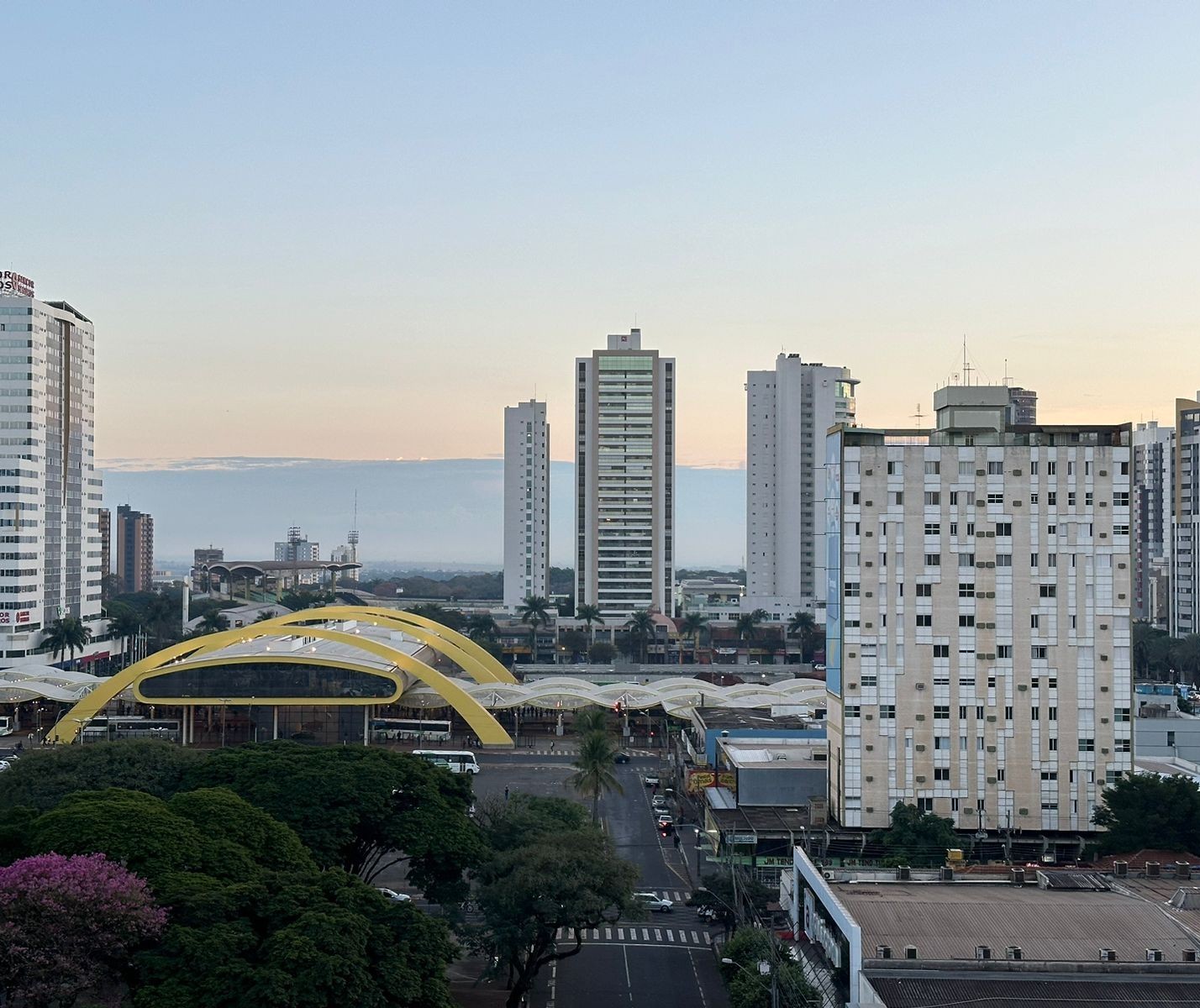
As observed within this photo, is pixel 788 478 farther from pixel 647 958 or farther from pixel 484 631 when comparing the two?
pixel 647 958

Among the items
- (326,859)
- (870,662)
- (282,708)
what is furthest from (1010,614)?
(282,708)

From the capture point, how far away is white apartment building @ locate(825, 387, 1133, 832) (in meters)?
48.4

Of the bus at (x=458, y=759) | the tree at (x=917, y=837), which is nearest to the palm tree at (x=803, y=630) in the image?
the bus at (x=458, y=759)

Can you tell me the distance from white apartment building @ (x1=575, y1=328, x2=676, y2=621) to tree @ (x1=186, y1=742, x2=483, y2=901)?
8589 cm

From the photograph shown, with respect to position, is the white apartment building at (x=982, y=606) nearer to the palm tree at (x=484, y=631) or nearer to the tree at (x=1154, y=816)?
the tree at (x=1154, y=816)

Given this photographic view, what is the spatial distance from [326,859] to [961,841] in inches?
865

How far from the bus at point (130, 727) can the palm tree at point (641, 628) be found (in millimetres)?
51445

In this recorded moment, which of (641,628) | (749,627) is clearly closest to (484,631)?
(641,628)

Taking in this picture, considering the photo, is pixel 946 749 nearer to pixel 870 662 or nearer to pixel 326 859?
pixel 870 662

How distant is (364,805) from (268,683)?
120 ft

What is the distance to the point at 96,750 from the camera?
4356cm

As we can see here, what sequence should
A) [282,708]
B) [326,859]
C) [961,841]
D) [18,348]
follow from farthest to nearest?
[18,348]
[282,708]
[961,841]
[326,859]

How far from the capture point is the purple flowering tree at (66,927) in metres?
25.6

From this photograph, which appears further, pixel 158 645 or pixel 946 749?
pixel 158 645
